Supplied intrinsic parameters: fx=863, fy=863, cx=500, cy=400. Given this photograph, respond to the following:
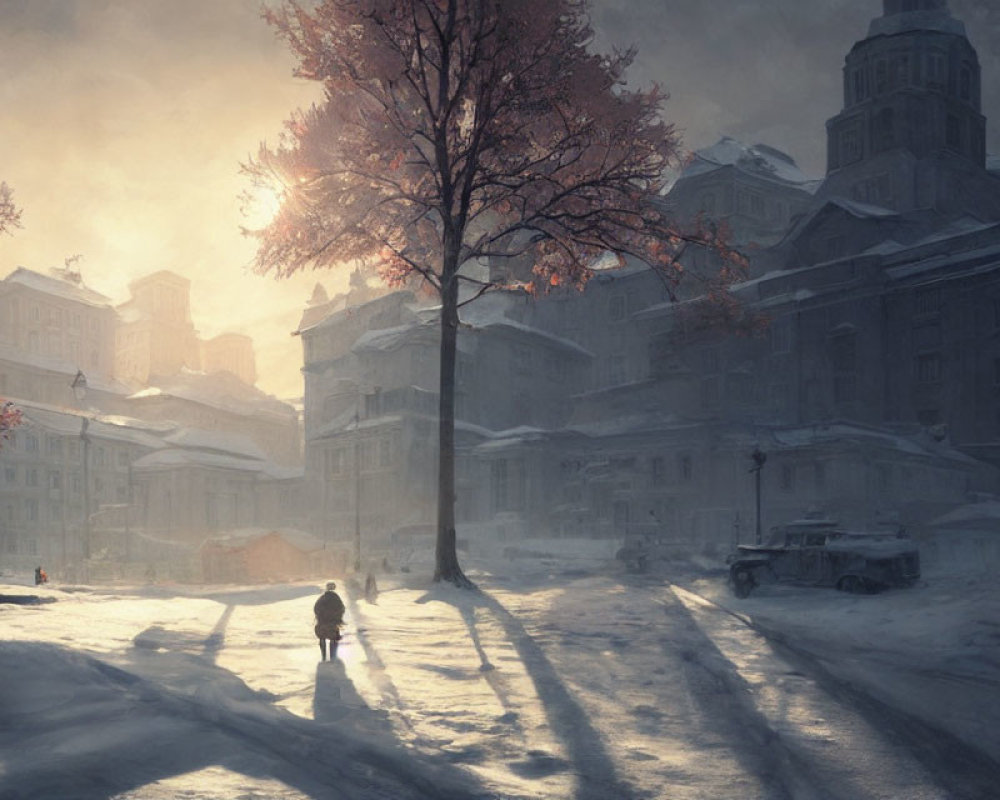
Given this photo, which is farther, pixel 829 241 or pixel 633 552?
pixel 829 241

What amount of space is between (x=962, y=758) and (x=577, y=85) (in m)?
18.1

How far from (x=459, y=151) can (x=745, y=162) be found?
41716 millimetres

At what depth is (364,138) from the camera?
24.0 metres

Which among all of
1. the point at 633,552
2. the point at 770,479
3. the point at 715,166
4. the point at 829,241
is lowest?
the point at 633,552

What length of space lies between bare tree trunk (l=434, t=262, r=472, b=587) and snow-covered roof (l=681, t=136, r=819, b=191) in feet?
134

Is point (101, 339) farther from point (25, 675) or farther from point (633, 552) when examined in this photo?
point (25, 675)

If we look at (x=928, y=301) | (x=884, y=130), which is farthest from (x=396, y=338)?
(x=884, y=130)

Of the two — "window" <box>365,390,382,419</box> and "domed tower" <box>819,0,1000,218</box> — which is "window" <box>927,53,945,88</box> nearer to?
"domed tower" <box>819,0,1000,218</box>

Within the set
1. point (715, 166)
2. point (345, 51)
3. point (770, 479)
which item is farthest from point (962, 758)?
point (715, 166)

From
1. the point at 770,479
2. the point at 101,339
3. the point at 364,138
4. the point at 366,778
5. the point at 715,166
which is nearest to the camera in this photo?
the point at 366,778

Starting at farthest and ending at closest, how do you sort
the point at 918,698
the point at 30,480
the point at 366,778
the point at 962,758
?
the point at 30,480
the point at 918,698
the point at 962,758
the point at 366,778

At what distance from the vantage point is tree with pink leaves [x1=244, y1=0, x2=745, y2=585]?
791 inches

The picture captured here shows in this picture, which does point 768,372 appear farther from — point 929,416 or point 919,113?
point 919,113

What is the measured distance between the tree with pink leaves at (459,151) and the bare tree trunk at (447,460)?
0.05 metres
